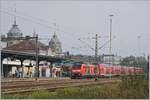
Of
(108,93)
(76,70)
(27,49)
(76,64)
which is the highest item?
(27,49)

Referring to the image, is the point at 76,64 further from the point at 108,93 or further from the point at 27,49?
the point at 27,49

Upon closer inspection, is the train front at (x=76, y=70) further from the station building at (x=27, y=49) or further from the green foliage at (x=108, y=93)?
the green foliage at (x=108, y=93)

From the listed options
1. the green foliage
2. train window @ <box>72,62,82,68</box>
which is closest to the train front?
train window @ <box>72,62,82,68</box>

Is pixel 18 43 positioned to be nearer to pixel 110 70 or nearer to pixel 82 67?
pixel 110 70

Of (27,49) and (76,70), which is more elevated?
(27,49)

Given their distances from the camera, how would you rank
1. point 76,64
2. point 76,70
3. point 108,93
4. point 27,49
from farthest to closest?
point 27,49
point 76,64
point 76,70
point 108,93

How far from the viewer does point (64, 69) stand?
75062 mm

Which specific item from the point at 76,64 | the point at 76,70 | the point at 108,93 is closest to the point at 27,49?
the point at 76,64

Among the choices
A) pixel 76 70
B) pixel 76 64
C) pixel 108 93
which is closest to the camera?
pixel 108 93

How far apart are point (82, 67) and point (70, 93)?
123ft

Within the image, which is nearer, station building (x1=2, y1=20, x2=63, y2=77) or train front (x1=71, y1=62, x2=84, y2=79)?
train front (x1=71, y1=62, x2=84, y2=79)

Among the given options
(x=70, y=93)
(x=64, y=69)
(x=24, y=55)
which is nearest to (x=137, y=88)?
(x=70, y=93)

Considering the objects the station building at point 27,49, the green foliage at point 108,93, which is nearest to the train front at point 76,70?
the station building at point 27,49

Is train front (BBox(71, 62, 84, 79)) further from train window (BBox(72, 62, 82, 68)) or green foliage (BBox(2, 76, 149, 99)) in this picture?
green foliage (BBox(2, 76, 149, 99))
